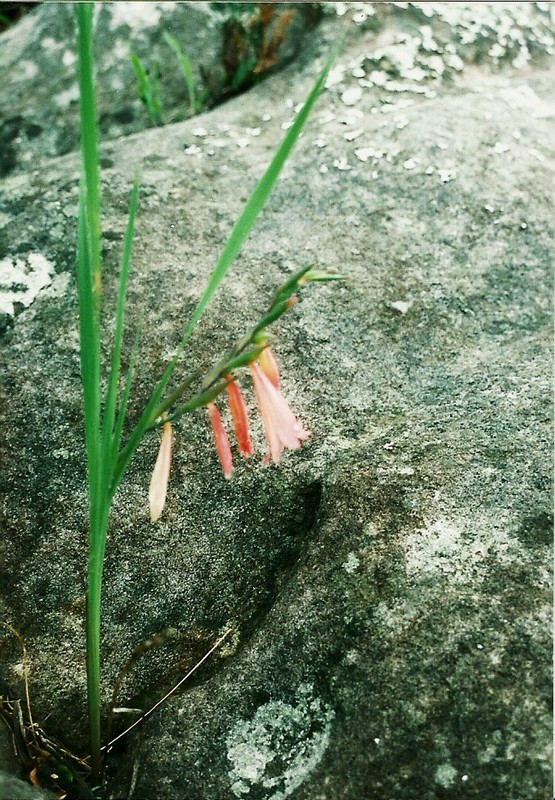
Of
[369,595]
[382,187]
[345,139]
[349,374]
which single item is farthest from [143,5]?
[369,595]

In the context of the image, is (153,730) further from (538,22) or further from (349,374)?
(538,22)

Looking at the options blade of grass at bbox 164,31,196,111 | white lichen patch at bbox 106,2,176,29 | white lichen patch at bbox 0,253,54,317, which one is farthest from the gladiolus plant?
white lichen patch at bbox 106,2,176,29

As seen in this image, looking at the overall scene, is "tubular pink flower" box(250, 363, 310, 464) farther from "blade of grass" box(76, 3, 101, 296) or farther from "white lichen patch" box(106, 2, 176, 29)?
"white lichen patch" box(106, 2, 176, 29)

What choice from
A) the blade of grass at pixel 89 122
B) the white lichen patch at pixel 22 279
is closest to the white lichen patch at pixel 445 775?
the blade of grass at pixel 89 122

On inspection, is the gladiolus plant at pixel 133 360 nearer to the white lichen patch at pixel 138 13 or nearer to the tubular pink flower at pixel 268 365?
the tubular pink flower at pixel 268 365

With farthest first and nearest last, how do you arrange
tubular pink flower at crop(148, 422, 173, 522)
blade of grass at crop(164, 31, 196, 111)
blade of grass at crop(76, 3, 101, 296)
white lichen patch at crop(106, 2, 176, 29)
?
white lichen patch at crop(106, 2, 176, 29)
blade of grass at crop(164, 31, 196, 111)
tubular pink flower at crop(148, 422, 173, 522)
blade of grass at crop(76, 3, 101, 296)

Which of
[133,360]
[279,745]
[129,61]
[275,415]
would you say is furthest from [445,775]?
[129,61]

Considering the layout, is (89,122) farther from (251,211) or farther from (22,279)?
(22,279)
